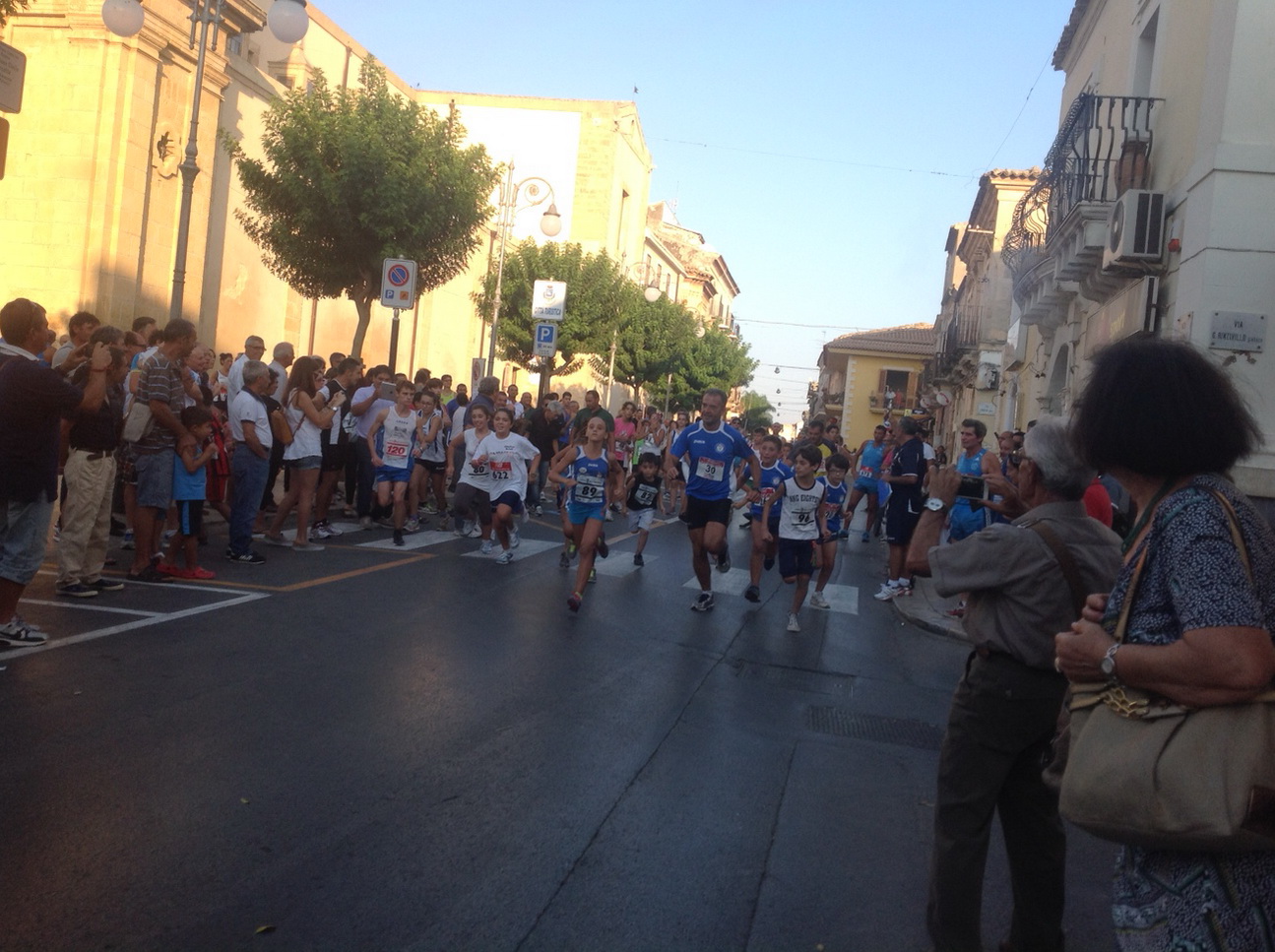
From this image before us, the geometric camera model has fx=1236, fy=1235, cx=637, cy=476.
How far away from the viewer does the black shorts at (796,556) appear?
1074 cm

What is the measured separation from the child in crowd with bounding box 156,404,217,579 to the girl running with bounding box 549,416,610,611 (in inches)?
118

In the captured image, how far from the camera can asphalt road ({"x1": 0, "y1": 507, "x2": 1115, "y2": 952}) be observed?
3879mm

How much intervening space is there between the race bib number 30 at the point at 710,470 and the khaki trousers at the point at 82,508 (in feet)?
16.1

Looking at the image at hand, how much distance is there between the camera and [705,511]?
36.7 ft

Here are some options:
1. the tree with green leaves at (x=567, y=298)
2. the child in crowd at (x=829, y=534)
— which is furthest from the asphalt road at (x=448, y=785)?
the tree with green leaves at (x=567, y=298)

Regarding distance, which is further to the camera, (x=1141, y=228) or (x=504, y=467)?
(x=1141, y=228)

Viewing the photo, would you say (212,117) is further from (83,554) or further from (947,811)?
(947,811)

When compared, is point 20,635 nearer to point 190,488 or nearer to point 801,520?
point 190,488

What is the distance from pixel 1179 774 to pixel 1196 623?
0.89 ft

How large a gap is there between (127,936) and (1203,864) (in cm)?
285

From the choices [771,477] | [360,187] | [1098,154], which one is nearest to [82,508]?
[771,477]

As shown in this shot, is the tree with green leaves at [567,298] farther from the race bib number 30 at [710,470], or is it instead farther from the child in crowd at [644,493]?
the race bib number 30 at [710,470]

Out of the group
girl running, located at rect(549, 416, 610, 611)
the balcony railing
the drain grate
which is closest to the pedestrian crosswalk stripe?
girl running, located at rect(549, 416, 610, 611)

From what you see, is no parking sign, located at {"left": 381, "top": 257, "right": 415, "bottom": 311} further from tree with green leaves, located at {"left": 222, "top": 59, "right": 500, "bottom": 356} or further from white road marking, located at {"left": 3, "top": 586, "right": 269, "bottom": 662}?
white road marking, located at {"left": 3, "top": 586, "right": 269, "bottom": 662}
